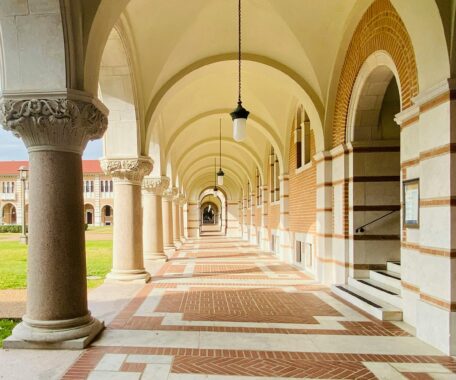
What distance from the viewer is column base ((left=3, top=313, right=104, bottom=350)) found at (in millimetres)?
4750

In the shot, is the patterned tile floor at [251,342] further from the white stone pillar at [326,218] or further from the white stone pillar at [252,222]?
the white stone pillar at [252,222]

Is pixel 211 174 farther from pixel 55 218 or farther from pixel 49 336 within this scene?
pixel 49 336

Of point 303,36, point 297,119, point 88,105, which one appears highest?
point 303,36

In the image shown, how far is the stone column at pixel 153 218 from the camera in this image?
13664 millimetres

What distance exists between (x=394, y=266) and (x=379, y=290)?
3.16ft

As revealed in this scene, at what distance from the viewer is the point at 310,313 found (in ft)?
22.6

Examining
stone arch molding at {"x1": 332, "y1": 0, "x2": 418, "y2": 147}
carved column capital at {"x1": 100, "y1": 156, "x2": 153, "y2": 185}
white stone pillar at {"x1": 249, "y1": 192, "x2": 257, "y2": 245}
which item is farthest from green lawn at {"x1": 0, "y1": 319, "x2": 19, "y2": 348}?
white stone pillar at {"x1": 249, "y1": 192, "x2": 257, "y2": 245}

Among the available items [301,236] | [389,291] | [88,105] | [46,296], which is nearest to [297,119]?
[301,236]

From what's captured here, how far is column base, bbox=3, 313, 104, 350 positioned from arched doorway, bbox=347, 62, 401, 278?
19.1ft

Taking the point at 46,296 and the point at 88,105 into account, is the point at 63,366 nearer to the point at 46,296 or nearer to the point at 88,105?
the point at 46,296

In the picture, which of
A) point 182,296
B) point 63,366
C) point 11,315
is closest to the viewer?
point 63,366

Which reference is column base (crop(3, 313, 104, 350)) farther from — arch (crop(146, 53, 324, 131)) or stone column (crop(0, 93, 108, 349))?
arch (crop(146, 53, 324, 131))

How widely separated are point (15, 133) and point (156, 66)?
17.1 ft

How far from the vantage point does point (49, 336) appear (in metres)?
4.76
